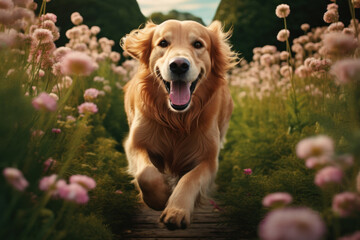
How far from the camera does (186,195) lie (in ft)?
7.93

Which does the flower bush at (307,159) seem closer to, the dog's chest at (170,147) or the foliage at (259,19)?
the dog's chest at (170,147)

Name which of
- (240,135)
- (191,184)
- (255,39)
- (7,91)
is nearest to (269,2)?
(255,39)

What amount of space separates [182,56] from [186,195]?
1.06 metres

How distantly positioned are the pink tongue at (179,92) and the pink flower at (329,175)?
184 cm

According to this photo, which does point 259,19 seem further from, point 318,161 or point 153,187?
point 318,161

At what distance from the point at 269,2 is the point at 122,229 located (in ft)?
27.1

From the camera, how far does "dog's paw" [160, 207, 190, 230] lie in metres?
2.15

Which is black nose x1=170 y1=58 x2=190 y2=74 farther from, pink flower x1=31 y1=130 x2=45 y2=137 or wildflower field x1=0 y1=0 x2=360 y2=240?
pink flower x1=31 y1=130 x2=45 y2=137

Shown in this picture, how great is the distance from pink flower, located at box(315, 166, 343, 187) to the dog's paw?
3.97ft

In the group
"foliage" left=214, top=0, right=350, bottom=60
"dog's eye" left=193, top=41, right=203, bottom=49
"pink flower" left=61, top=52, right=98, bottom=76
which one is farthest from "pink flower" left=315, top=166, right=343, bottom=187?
"foliage" left=214, top=0, right=350, bottom=60

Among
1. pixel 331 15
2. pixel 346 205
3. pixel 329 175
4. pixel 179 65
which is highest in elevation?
pixel 331 15

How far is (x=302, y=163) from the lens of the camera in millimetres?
2781

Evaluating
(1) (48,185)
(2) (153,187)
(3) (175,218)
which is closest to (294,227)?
(1) (48,185)

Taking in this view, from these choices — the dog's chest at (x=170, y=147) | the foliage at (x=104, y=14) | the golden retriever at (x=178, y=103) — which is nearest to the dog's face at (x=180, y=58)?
the golden retriever at (x=178, y=103)
